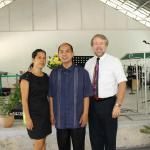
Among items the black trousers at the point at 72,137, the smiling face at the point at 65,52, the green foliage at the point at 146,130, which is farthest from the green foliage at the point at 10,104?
the smiling face at the point at 65,52

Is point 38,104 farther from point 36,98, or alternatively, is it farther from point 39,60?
point 39,60

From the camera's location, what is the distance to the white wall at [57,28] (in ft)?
47.6

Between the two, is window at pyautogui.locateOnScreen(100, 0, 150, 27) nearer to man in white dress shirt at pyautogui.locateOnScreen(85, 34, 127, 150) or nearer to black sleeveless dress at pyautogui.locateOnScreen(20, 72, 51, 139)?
man in white dress shirt at pyautogui.locateOnScreen(85, 34, 127, 150)

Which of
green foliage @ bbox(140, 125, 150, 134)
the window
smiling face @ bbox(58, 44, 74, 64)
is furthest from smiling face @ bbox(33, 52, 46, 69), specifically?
the window

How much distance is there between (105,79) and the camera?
256 centimetres

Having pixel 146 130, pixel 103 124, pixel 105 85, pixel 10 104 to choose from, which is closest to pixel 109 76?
pixel 105 85

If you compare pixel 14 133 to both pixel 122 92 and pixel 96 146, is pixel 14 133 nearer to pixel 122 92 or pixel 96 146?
pixel 96 146

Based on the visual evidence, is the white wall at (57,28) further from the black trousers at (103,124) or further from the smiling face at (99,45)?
the smiling face at (99,45)

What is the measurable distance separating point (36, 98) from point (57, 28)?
1277 cm

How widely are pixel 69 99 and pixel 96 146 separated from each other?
2.35ft

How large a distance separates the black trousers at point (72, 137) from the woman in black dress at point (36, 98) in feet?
0.54

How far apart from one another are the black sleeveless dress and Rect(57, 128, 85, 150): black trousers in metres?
0.16

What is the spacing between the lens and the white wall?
1452 cm

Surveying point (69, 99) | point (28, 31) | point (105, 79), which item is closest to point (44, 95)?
point (69, 99)
